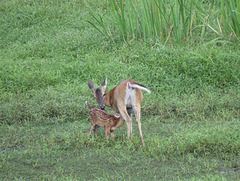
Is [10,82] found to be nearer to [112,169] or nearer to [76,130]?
[76,130]

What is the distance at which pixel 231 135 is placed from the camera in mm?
5566

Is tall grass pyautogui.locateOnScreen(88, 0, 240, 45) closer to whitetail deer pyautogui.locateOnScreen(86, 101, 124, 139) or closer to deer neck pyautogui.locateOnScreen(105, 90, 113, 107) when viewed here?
deer neck pyautogui.locateOnScreen(105, 90, 113, 107)

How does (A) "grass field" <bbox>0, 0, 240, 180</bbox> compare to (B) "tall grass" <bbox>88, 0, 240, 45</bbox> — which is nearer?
(A) "grass field" <bbox>0, 0, 240, 180</bbox>

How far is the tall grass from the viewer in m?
8.69

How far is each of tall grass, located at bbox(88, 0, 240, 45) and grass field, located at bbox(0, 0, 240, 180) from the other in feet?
0.50

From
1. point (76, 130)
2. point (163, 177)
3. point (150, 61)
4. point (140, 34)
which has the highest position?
point (140, 34)

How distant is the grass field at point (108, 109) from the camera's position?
4.97 metres

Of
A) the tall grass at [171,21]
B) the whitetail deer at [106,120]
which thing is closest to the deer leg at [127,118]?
the whitetail deer at [106,120]

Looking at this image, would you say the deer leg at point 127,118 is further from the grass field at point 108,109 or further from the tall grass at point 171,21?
the tall grass at point 171,21

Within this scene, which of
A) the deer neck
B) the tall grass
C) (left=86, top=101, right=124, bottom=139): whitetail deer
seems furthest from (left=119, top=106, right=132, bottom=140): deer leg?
the tall grass

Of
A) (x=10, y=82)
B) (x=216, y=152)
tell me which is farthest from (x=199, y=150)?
(x=10, y=82)

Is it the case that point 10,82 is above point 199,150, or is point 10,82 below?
above

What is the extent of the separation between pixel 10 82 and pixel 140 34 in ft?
10.0

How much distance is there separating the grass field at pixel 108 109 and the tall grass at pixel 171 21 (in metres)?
0.15
